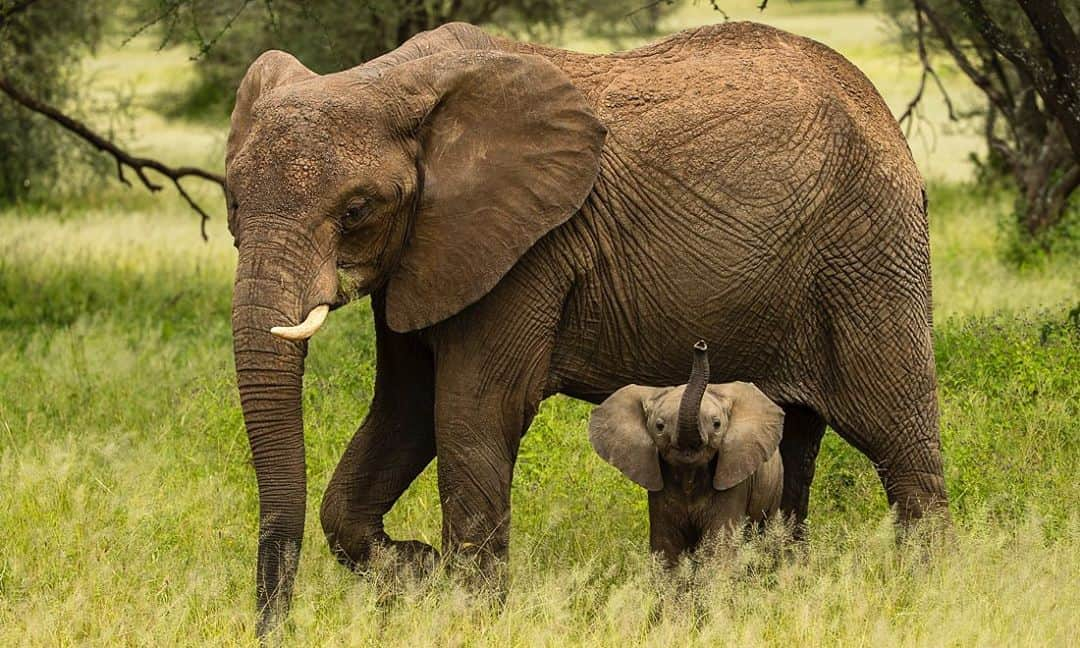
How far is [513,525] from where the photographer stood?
7.09 metres

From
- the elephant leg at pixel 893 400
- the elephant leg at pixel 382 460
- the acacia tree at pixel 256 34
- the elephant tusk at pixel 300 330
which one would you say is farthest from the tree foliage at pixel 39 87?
the elephant tusk at pixel 300 330

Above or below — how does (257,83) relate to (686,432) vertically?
above

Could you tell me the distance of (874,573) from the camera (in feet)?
20.1

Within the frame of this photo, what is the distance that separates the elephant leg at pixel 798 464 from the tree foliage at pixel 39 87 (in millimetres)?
11986

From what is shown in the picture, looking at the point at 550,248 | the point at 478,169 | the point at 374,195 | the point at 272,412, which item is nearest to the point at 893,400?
the point at 550,248

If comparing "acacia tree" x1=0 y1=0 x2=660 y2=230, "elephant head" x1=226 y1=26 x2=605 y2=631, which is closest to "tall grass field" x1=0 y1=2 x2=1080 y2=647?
"elephant head" x1=226 y1=26 x2=605 y2=631

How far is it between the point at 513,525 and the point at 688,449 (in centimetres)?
156

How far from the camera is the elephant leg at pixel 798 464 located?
6875 millimetres

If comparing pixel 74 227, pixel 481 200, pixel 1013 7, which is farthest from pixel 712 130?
pixel 74 227

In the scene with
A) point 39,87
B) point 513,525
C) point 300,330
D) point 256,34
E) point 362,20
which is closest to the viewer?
point 300,330

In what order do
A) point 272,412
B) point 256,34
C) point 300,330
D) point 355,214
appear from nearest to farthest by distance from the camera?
point 300,330 < point 272,412 < point 355,214 < point 256,34

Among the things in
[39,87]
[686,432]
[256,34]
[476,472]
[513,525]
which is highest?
[686,432]

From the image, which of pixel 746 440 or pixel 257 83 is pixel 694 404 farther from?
pixel 257 83

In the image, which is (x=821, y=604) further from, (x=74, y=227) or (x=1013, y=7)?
(x=74, y=227)
